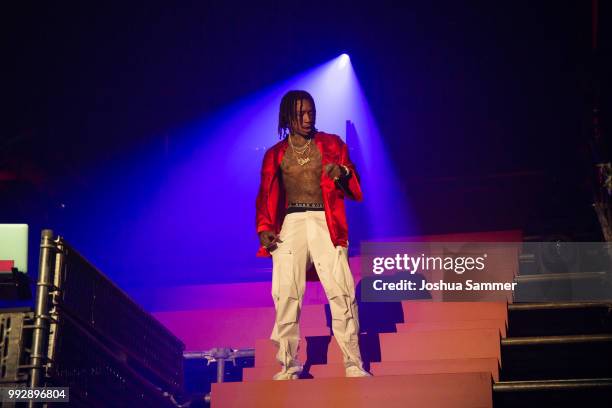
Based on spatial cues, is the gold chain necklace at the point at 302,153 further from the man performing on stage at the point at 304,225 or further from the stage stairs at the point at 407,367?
the stage stairs at the point at 407,367

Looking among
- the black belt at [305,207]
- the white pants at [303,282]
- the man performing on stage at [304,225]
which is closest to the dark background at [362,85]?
the man performing on stage at [304,225]

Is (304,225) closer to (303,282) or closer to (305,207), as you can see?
(305,207)

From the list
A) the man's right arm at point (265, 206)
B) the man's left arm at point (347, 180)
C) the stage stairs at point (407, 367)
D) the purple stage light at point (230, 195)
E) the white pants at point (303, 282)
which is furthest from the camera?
the purple stage light at point (230, 195)

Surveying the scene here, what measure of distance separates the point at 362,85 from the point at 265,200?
535 centimetres

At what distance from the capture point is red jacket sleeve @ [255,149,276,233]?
6.84 metres

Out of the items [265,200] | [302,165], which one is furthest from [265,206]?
[302,165]

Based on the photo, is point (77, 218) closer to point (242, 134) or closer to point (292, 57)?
point (242, 134)

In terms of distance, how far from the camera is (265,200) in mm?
6926

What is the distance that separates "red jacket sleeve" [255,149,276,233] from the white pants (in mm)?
145

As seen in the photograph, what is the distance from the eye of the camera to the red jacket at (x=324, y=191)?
6680 mm

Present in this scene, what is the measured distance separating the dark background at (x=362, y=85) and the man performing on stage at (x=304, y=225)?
3.61 m

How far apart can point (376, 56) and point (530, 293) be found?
3985mm

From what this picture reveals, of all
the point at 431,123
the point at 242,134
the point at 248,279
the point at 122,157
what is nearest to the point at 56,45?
the point at 122,157

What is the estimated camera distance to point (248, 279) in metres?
11.1
